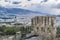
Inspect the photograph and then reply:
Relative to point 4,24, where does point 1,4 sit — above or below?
above

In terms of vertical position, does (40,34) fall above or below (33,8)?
below

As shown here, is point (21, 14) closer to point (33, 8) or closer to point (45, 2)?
point (33, 8)

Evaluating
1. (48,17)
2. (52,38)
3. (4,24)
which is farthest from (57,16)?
(4,24)

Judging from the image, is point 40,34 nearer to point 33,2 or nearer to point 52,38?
point 52,38

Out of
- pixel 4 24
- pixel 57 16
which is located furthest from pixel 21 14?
pixel 57 16

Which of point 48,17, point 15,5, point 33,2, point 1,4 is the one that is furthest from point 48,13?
point 1,4

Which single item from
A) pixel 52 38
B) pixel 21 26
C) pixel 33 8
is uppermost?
pixel 33 8

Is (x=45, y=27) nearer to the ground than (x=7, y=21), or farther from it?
nearer to the ground
